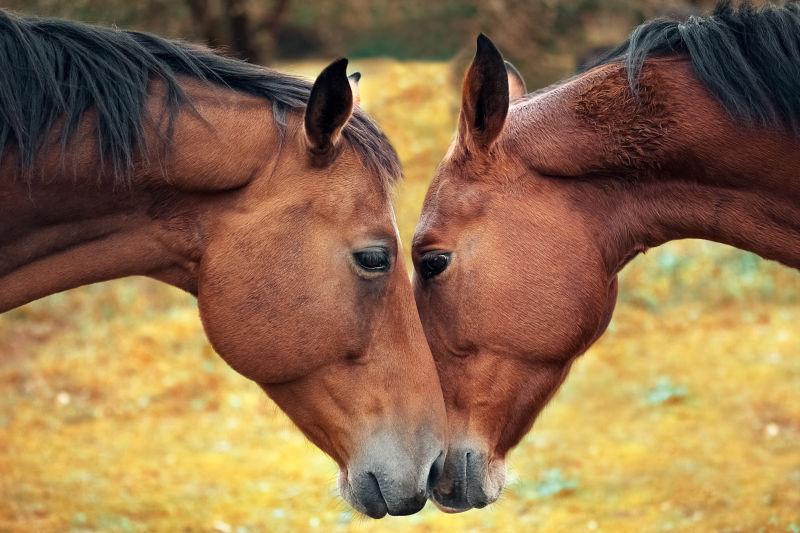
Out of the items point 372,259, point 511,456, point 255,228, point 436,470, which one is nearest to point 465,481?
point 436,470

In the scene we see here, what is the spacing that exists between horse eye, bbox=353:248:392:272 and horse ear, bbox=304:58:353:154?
402mm

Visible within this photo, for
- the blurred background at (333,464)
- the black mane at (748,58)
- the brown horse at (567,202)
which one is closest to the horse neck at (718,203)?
the brown horse at (567,202)

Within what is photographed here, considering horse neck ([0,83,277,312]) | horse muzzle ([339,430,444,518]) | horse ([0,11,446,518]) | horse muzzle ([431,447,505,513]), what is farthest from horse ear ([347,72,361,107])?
horse muzzle ([431,447,505,513])

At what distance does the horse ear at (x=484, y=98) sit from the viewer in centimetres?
355

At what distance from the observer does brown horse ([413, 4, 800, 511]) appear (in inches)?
142

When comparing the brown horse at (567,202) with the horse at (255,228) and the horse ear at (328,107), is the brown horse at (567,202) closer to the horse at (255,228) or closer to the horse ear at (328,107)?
the horse at (255,228)

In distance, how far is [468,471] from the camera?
12.9ft

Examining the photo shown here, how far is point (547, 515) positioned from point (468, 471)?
7.24 feet

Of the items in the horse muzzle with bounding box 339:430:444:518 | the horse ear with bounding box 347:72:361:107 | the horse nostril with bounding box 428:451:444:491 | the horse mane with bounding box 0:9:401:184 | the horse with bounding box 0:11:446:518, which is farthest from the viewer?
the horse ear with bounding box 347:72:361:107

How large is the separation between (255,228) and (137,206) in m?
0.44

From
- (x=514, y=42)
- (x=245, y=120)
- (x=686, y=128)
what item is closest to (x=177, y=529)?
(x=245, y=120)

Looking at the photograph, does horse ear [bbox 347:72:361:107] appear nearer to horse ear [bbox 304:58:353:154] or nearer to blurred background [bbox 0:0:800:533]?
blurred background [bbox 0:0:800:533]

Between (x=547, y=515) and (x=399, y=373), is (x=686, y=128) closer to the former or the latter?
(x=399, y=373)

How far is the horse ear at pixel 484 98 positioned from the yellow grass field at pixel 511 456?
0.96 meters
